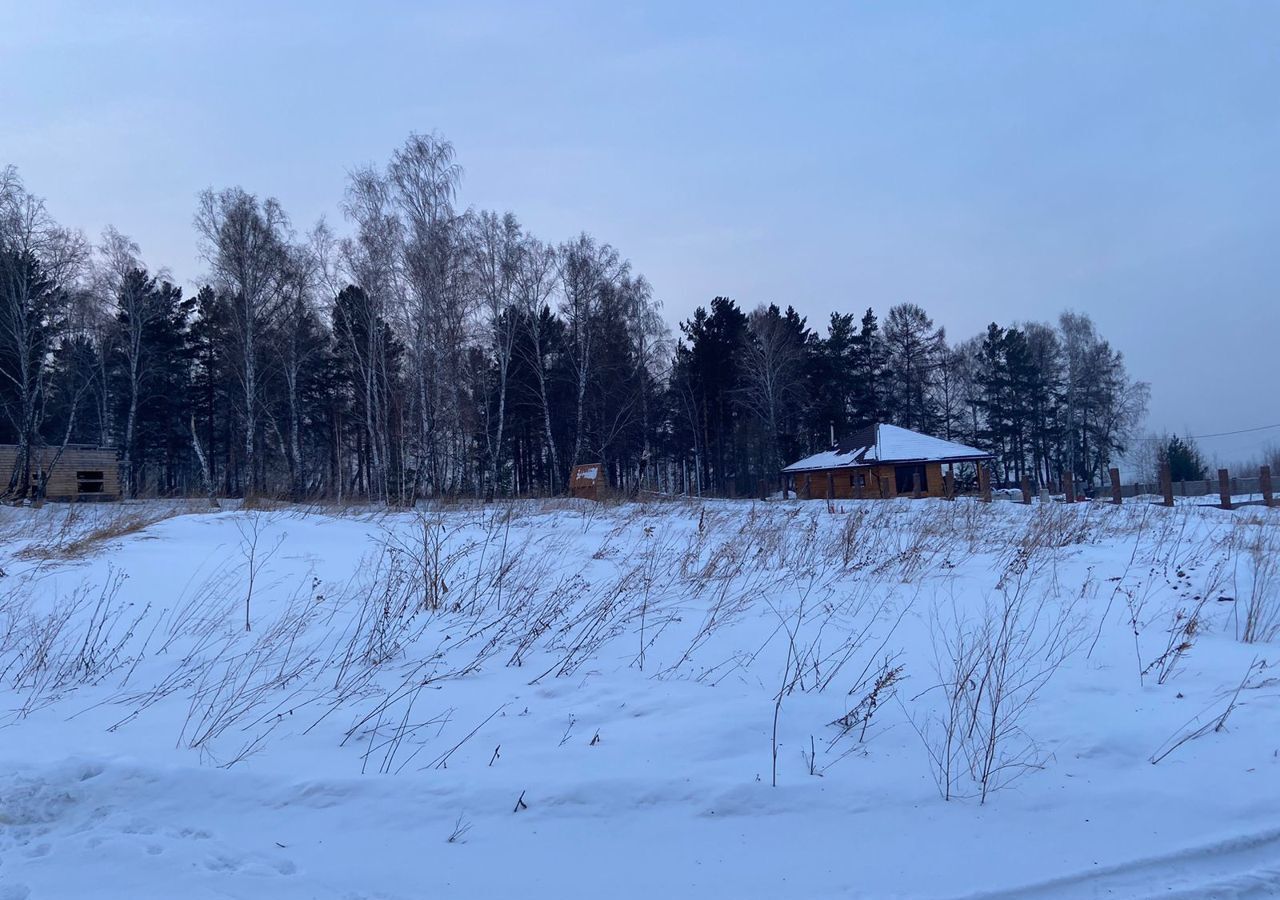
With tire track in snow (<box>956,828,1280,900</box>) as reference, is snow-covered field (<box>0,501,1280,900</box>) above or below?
above

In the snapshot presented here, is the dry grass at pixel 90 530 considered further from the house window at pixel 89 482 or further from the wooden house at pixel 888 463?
the wooden house at pixel 888 463

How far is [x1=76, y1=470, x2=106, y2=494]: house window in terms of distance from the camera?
2347 cm

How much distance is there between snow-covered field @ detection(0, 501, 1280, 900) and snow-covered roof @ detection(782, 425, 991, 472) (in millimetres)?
29110

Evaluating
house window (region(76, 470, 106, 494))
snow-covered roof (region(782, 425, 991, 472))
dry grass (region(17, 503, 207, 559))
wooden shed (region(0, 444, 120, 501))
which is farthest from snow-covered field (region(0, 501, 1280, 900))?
snow-covered roof (region(782, 425, 991, 472))

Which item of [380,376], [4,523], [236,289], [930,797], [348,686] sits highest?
[236,289]

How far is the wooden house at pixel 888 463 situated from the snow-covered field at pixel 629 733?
2871 centimetres

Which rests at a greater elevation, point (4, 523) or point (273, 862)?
point (4, 523)

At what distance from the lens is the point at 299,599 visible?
5.63 metres

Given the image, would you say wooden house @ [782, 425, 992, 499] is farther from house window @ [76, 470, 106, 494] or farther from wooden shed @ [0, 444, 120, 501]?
house window @ [76, 470, 106, 494]

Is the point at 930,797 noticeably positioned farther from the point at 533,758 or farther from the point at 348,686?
the point at 348,686

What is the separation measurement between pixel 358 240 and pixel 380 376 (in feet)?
18.8

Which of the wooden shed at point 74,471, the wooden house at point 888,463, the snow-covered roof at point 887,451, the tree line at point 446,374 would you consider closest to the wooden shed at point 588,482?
the tree line at point 446,374

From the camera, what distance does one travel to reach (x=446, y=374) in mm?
24859

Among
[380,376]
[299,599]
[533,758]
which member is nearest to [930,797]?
[533,758]
